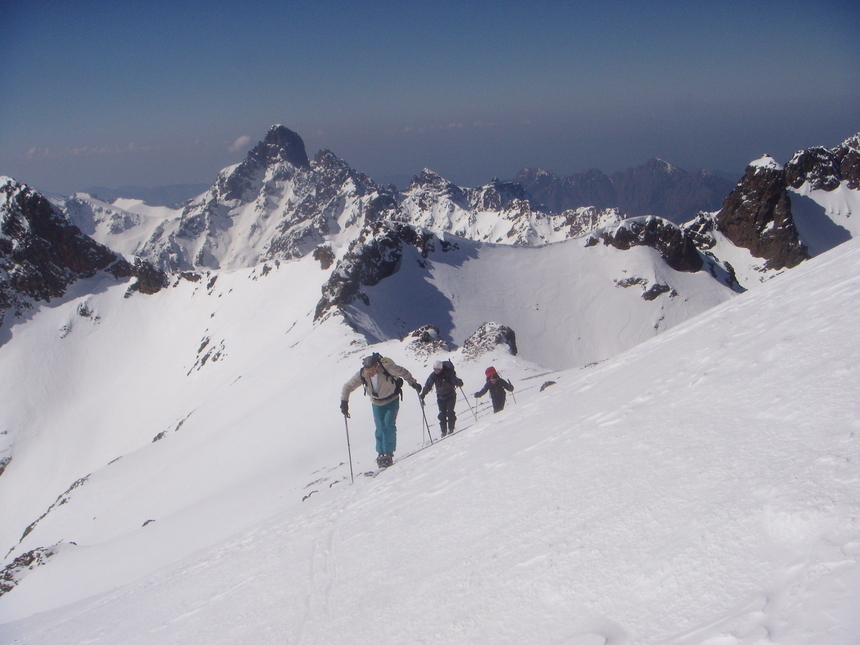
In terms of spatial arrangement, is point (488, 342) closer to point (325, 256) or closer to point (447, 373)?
point (447, 373)

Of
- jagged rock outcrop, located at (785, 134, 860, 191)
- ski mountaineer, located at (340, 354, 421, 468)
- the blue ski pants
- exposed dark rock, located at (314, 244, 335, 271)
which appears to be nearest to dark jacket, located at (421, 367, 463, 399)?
ski mountaineer, located at (340, 354, 421, 468)

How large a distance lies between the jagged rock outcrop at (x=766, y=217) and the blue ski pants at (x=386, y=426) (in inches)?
3409

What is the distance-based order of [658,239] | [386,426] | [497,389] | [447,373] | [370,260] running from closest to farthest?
[386,426] < [447,373] < [497,389] < [370,260] < [658,239]

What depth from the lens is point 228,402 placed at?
35.0 m

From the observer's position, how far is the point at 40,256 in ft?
257

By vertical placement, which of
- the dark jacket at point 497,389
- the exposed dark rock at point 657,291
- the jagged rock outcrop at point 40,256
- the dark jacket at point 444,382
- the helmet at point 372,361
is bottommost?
the exposed dark rock at point 657,291

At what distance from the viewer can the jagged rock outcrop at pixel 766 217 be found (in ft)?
259

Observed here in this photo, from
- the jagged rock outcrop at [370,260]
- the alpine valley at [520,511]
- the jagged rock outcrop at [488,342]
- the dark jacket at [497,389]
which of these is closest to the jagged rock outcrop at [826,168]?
the jagged rock outcrop at [370,260]

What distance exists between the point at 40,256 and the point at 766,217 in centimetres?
11402

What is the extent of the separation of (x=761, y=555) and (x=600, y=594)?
1.09 meters

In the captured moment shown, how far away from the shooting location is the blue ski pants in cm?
1102

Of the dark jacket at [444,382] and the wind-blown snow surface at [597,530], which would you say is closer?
the wind-blown snow surface at [597,530]

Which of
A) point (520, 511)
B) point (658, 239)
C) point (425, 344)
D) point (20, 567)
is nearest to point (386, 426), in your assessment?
point (520, 511)

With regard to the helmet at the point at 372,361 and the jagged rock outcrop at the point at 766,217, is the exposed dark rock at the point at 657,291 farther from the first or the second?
the helmet at the point at 372,361
